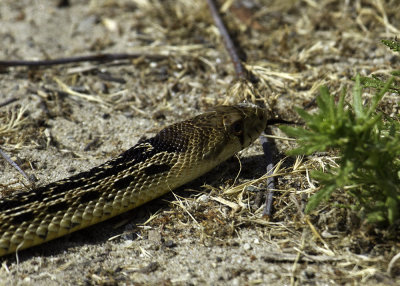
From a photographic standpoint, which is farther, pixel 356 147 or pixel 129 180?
pixel 129 180

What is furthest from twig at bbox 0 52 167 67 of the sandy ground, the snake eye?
the snake eye

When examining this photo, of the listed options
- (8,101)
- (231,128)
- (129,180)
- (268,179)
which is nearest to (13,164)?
(8,101)

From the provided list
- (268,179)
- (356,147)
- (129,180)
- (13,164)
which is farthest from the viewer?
(13,164)

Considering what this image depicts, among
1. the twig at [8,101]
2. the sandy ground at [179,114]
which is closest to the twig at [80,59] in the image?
the sandy ground at [179,114]

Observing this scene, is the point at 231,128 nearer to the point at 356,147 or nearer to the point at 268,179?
the point at 268,179

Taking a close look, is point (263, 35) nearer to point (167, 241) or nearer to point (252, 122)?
point (252, 122)

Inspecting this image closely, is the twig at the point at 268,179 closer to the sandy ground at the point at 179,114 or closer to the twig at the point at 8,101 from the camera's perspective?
the sandy ground at the point at 179,114
